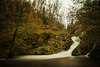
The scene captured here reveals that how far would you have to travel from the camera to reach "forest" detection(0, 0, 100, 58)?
20.6 ft

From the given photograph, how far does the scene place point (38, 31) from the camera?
1082 cm

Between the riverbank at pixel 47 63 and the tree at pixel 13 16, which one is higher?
the tree at pixel 13 16

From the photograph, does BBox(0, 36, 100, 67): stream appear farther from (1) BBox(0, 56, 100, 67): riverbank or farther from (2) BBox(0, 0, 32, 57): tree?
(2) BBox(0, 0, 32, 57): tree

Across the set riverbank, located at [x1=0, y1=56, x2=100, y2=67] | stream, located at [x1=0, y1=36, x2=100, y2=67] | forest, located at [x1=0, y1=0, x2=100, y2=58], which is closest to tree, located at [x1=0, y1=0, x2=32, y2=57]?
forest, located at [x1=0, y1=0, x2=100, y2=58]

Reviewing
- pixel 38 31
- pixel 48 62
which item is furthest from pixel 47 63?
pixel 38 31

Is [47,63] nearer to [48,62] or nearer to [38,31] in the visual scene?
[48,62]

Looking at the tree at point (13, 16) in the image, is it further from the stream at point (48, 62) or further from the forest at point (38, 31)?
the stream at point (48, 62)

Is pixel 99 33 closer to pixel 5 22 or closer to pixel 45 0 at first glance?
pixel 5 22

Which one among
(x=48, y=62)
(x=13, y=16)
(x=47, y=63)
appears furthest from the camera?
(x=13, y=16)

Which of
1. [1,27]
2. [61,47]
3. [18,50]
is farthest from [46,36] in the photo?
[1,27]

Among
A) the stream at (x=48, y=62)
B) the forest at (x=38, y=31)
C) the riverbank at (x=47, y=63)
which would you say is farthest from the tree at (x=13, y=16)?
the riverbank at (x=47, y=63)

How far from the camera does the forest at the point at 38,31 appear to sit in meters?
6.29

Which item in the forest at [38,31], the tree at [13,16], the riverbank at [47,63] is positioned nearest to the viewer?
the riverbank at [47,63]

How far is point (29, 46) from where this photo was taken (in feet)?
42.1
